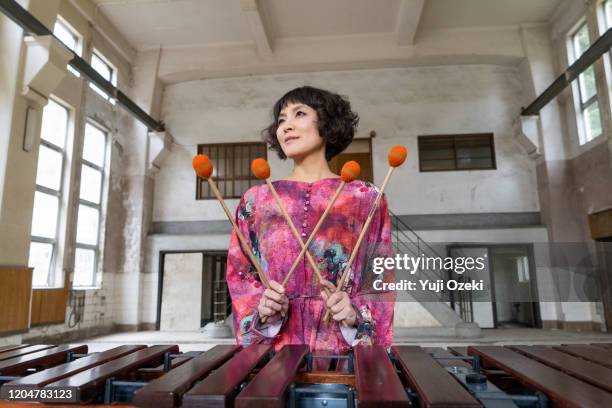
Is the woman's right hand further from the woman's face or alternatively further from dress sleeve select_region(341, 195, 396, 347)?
the woman's face

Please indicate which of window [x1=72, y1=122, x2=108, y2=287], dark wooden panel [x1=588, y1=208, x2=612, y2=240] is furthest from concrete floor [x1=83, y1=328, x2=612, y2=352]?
dark wooden panel [x1=588, y1=208, x2=612, y2=240]

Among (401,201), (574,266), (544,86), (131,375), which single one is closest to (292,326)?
(131,375)

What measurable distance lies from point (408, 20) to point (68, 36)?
5.58 meters

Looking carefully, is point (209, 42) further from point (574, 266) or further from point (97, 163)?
point (574, 266)


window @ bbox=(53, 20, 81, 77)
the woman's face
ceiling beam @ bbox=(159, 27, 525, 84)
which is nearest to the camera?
the woman's face

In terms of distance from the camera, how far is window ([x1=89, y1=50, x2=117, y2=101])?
7395 mm

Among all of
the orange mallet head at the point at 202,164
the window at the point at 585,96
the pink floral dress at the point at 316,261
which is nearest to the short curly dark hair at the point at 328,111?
the pink floral dress at the point at 316,261

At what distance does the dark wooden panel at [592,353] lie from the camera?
1.03 meters

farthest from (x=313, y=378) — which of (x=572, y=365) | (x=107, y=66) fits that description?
(x=107, y=66)

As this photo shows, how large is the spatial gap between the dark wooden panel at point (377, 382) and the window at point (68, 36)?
6.85 meters

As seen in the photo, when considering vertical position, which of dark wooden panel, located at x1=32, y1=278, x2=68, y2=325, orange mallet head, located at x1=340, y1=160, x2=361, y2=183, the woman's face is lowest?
dark wooden panel, located at x1=32, y1=278, x2=68, y2=325

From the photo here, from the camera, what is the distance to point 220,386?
0.74 m

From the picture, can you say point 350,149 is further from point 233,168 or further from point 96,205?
point 96,205

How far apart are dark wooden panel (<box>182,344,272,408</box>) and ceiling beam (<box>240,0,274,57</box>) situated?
6758 mm
